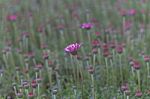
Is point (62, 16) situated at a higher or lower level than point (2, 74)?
higher

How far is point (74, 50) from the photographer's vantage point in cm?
321

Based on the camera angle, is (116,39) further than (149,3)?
No

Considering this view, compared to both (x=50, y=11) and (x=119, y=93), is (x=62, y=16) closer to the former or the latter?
(x=50, y=11)

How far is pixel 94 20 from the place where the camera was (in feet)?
18.1

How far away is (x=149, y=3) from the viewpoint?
596 cm

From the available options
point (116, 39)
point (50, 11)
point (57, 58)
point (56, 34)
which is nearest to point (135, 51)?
point (116, 39)

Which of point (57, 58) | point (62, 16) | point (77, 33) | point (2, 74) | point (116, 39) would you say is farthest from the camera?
point (62, 16)

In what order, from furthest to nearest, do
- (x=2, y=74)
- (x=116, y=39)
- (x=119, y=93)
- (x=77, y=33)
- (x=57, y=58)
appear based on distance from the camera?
(x=77, y=33) → (x=116, y=39) → (x=57, y=58) → (x=2, y=74) → (x=119, y=93)

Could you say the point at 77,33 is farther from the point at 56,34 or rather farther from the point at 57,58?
the point at 57,58

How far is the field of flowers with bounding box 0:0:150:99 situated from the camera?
3641 millimetres

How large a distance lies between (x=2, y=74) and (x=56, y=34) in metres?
1.56

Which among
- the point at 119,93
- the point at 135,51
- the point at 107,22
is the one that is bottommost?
the point at 119,93

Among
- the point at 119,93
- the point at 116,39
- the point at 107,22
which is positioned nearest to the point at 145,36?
the point at 116,39

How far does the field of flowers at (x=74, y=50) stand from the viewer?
364cm
